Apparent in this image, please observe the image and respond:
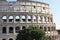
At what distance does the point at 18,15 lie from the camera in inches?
1929

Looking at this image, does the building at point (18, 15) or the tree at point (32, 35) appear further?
the building at point (18, 15)

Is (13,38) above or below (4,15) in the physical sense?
below

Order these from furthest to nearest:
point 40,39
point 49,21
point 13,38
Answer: point 49,21
point 13,38
point 40,39

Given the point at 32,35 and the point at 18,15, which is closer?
the point at 32,35

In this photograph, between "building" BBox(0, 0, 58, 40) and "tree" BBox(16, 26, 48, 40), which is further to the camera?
"building" BBox(0, 0, 58, 40)

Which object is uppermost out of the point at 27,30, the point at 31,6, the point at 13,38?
the point at 31,6

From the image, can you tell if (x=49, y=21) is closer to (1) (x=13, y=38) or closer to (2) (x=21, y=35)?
(1) (x=13, y=38)

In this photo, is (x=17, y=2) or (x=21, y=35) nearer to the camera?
(x=21, y=35)

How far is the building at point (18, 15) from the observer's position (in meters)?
48.8

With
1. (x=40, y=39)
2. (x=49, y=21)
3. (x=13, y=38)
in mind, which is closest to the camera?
(x=40, y=39)

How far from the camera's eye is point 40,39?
122 ft

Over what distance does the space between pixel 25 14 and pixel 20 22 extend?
2243 millimetres

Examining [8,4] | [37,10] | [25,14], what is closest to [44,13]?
[37,10]

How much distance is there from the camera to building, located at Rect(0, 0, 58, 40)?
4875 cm
